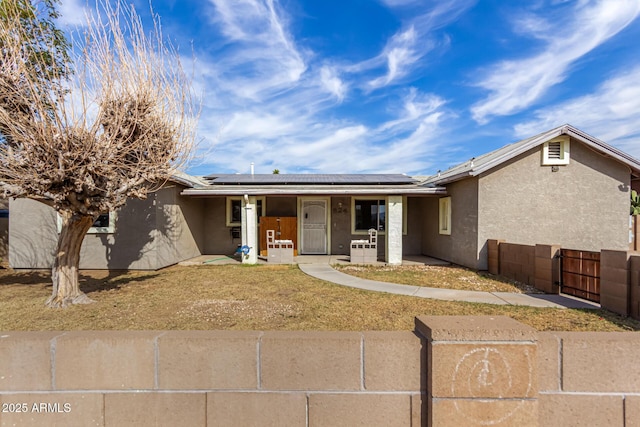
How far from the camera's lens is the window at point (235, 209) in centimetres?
1412

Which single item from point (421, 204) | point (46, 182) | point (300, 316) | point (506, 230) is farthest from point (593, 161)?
point (46, 182)

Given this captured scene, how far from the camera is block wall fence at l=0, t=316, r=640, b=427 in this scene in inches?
77.1

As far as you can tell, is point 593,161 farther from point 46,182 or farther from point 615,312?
point 46,182

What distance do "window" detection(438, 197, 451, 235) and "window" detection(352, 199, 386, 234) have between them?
98.6 inches

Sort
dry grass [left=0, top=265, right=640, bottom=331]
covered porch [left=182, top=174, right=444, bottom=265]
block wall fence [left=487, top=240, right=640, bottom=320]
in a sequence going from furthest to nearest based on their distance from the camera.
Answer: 1. covered porch [left=182, top=174, right=444, bottom=265]
2. block wall fence [left=487, top=240, right=640, bottom=320]
3. dry grass [left=0, top=265, right=640, bottom=331]

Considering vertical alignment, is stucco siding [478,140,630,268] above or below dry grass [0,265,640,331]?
above

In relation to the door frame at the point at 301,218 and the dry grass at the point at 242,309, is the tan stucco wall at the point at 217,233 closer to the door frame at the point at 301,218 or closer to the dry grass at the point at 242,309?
the door frame at the point at 301,218

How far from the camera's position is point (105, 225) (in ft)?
34.2

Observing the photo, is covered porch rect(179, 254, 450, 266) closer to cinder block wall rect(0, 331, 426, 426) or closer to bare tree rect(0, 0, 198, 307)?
bare tree rect(0, 0, 198, 307)

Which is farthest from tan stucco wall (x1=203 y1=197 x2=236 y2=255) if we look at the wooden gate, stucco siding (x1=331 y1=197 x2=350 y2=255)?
the wooden gate

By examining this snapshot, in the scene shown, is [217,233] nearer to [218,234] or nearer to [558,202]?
[218,234]

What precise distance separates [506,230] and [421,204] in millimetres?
4529

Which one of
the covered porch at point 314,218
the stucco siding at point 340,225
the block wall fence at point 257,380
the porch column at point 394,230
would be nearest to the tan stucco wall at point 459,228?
the covered porch at point 314,218

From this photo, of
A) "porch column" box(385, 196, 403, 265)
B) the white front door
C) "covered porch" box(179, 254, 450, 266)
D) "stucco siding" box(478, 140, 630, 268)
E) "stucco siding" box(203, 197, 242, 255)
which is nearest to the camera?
"stucco siding" box(478, 140, 630, 268)
